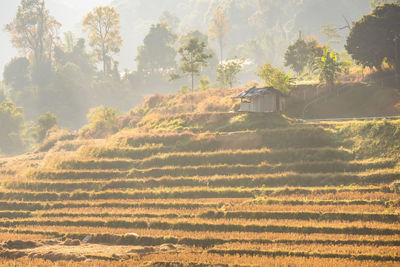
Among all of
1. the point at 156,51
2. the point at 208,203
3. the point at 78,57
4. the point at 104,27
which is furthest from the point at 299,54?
the point at 78,57

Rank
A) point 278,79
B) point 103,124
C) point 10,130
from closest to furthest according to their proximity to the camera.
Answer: point 278,79 → point 103,124 → point 10,130

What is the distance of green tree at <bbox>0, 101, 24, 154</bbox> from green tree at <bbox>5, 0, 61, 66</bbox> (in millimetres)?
22421

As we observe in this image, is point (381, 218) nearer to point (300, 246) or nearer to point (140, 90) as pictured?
point (300, 246)

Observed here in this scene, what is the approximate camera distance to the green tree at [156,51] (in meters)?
103

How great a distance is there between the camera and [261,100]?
139 feet

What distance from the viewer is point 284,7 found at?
168625 mm

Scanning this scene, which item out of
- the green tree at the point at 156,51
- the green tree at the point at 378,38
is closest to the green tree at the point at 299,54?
the green tree at the point at 378,38

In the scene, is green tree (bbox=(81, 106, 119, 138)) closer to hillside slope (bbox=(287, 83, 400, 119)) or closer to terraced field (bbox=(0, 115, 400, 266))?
terraced field (bbox=(0, 115, 400, 266))

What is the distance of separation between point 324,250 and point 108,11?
3526 inches

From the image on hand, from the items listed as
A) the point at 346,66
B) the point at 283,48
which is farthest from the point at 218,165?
the point at 283,48

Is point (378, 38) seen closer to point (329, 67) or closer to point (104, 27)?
point (329, 67)

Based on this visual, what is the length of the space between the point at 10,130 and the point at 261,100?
59878 millimetres

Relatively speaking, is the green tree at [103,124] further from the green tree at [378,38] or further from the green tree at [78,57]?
the green tree at [78,57]

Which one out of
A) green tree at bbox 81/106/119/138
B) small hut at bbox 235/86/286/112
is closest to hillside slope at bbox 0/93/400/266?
small hut at bbox 235/86/286/112
